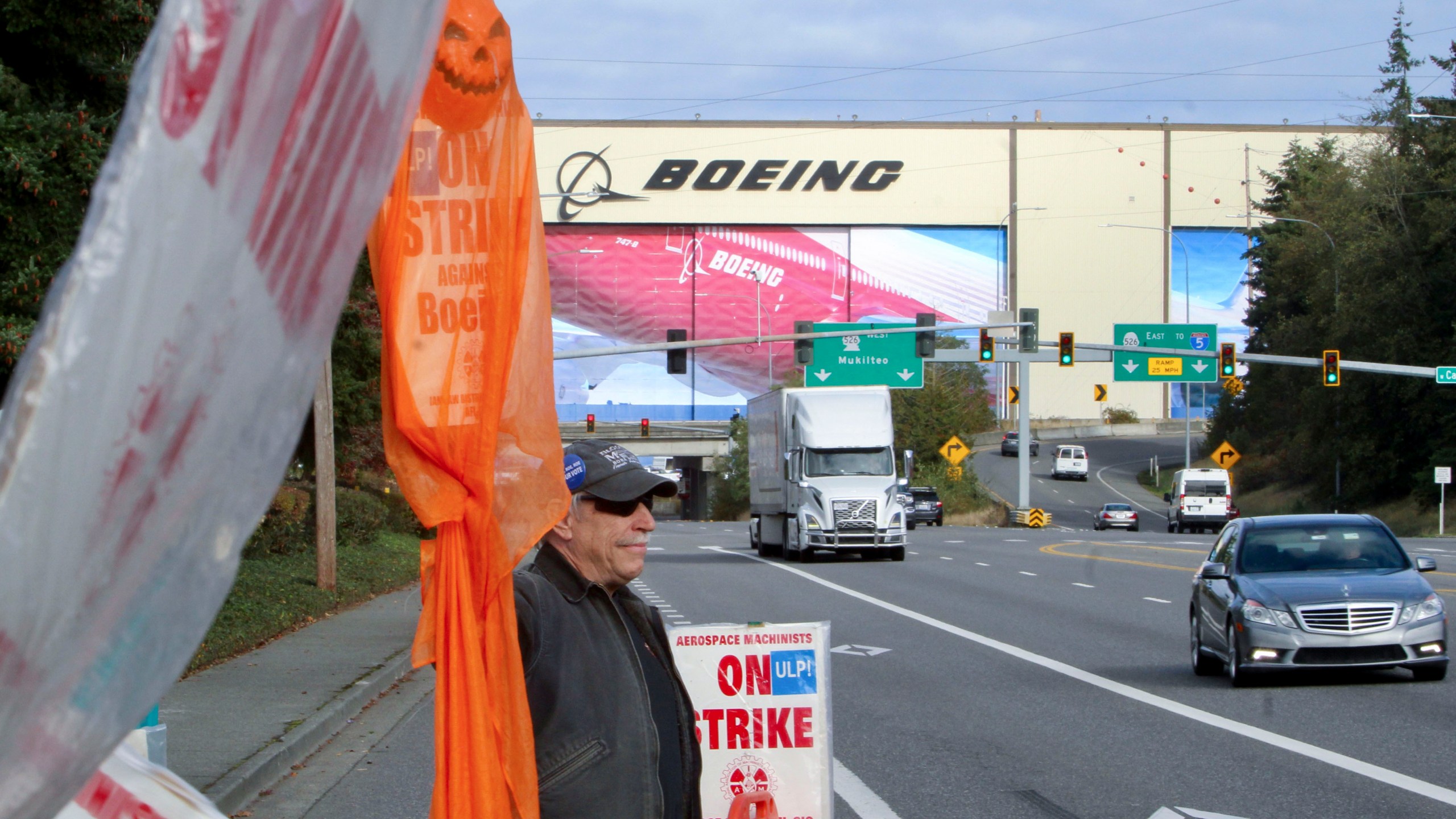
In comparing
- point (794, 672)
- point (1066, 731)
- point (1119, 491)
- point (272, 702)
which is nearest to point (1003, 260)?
point (1119, 491)

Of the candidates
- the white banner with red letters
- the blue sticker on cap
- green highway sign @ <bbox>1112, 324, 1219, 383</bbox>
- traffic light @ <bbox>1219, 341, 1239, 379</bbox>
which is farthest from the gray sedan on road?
green highway sign @ <bbox>1112, 324, 1219, 383</bbox>

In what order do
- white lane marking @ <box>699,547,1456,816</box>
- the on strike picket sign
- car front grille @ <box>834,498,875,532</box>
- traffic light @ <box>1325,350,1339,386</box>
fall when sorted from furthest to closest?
traffic light @ <box>1325,350,1339,386</box> → car front grille @ <box>834,498,875,532</box> → white lane marking @ <box>699,547,1456,816</box> → the on strike picket sign

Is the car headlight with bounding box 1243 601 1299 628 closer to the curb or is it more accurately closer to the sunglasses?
the curb

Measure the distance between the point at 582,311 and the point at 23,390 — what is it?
101 meters

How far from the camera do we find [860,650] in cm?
1755

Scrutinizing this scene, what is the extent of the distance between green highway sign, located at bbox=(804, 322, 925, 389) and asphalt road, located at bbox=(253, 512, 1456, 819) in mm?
34746

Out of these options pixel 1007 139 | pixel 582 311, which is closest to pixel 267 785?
pixel 582 311

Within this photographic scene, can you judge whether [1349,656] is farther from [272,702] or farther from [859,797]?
[272,702]

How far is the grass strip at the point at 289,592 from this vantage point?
16297 millimetres

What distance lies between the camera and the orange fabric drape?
7.52ft

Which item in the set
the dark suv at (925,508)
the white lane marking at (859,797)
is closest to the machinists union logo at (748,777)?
the white lane marking at (859,797)

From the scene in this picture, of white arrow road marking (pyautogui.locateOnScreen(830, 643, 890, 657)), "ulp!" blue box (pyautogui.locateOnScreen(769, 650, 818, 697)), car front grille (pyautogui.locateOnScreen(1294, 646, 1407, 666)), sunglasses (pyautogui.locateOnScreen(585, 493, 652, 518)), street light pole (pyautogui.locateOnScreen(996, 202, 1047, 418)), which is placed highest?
street light pole (pyautogui.locateOnScreen(996, 202, 1047, 418))

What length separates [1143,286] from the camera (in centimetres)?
10581

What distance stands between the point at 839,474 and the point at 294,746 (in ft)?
85.3
